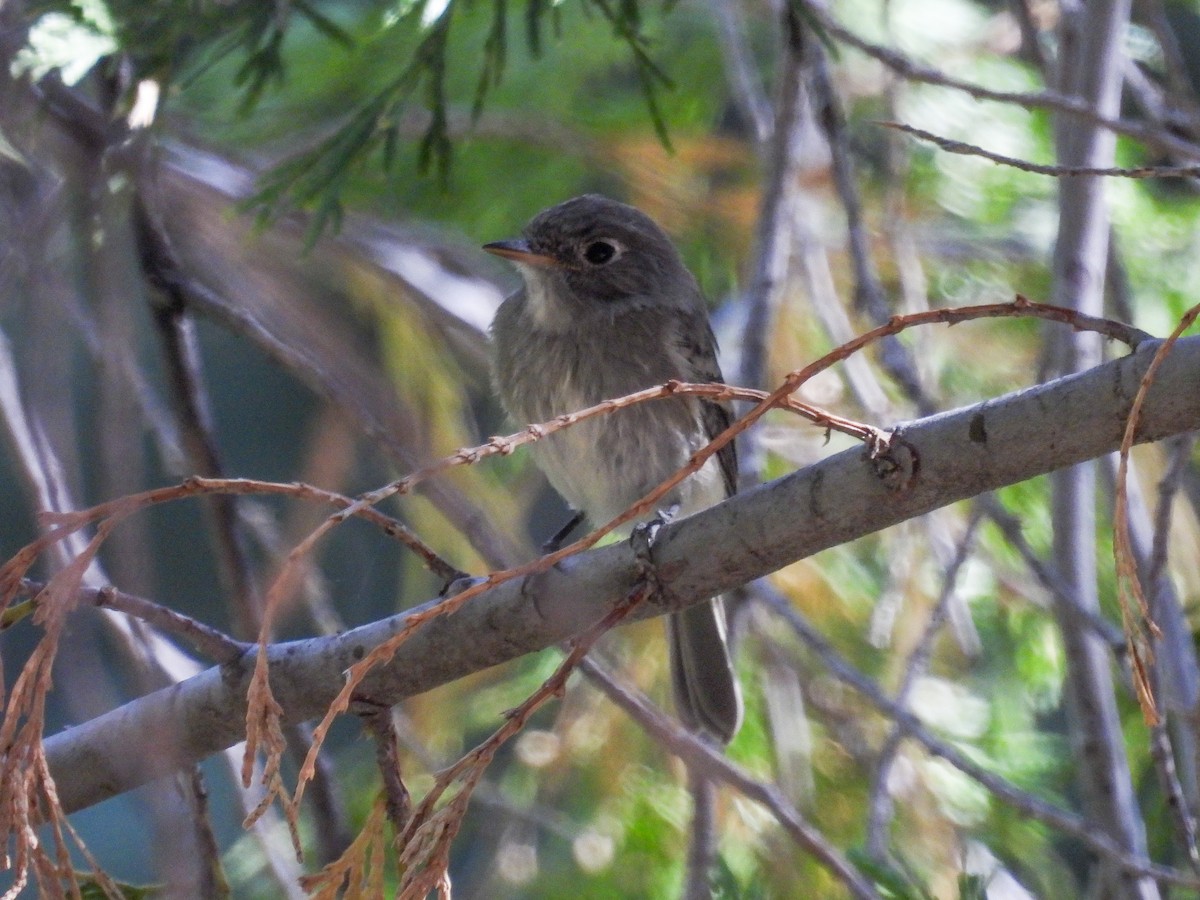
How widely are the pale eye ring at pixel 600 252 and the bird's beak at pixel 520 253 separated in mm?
127

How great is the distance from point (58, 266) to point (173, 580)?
4.24 meters

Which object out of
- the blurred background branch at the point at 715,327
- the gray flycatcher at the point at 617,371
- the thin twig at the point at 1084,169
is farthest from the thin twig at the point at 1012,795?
the thin twig at the point at 1084,169

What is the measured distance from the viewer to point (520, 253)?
13.0 feet

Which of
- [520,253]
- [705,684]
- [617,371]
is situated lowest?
[705,684]

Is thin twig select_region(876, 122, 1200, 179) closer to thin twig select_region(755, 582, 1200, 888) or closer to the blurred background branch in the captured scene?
the blurred background branch

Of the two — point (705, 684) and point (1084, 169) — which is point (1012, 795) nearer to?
point (705, 684)

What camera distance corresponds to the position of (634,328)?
13.4 feet

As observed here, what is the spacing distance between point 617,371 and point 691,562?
193 cm

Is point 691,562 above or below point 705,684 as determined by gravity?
below

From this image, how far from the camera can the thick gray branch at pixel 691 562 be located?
5.86 ft

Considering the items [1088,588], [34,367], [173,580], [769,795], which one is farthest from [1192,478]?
[173,580]

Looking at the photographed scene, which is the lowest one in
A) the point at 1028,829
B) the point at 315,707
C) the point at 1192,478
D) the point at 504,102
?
the point at 315,707

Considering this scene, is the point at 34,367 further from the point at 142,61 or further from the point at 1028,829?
the point at 1028,829

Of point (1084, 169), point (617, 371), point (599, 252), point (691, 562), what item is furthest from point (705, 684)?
point (1084, 169)
